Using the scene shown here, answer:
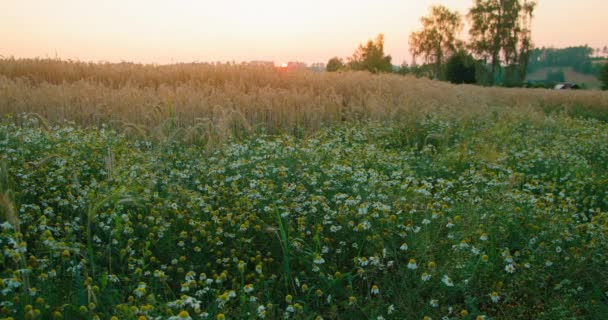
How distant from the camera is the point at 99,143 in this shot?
Result: 5277 mm

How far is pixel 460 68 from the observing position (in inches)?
1791

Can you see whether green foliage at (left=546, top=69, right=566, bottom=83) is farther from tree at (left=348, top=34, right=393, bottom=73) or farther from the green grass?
the green grass

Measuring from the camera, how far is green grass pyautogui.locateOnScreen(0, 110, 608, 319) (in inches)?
103

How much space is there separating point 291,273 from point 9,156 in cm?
318

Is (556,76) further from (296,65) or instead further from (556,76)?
(296,65)

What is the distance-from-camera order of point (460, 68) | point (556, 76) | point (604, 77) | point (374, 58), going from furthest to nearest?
point (556, 76), point (374, 58), point (460, 68), point (604, 77)

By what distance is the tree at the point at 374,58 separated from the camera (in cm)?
5016

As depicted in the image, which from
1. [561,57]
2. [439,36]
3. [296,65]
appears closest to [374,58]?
[439,36]

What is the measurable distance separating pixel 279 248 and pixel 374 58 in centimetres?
4912

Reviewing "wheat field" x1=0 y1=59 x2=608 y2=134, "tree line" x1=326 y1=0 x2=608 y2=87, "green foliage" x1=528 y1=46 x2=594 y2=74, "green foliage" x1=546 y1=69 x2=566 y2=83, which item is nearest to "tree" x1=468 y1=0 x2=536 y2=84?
"tree line" x1=326 y1=0 x2=608 y2=87

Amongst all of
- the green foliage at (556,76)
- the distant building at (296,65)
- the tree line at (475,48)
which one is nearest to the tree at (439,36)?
the tree line at (475,48)

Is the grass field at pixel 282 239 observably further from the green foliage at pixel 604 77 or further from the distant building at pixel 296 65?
the green foliage at pixel 604 77

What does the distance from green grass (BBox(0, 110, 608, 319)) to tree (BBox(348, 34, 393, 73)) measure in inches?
1830

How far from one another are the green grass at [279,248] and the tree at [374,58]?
46470 mm
